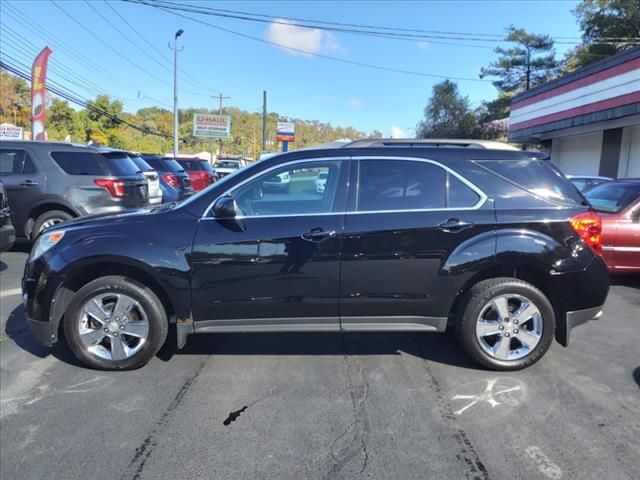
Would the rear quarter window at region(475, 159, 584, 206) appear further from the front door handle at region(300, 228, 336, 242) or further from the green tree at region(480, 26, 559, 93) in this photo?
the green tree at region(480, 26, 559, 93)

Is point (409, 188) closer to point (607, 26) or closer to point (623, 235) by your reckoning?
point (623, 235)

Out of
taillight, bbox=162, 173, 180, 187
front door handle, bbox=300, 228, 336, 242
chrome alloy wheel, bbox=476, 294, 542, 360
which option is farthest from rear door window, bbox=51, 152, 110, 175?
chrome alloy wheel, bbox=476, 294, 542, 360

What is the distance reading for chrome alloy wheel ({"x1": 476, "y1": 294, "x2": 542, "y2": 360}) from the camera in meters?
3.80

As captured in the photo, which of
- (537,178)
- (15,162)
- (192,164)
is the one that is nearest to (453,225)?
(537,178)

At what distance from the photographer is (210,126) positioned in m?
55.2

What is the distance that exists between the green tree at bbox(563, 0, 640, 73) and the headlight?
30.2 m

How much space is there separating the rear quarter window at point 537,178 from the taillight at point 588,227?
14cm

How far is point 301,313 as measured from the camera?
12.4 ft

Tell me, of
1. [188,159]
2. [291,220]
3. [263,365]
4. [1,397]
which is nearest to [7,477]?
[1,397]

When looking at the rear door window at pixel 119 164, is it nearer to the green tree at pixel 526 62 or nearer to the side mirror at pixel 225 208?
the side mirror at pixel 225 208

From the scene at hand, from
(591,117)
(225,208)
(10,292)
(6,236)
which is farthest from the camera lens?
(591,117)

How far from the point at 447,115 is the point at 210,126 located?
26.4 metres

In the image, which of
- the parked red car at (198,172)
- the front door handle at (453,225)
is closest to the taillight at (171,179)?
the parked red car at (198,172)

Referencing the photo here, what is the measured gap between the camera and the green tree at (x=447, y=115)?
46.2 metres
